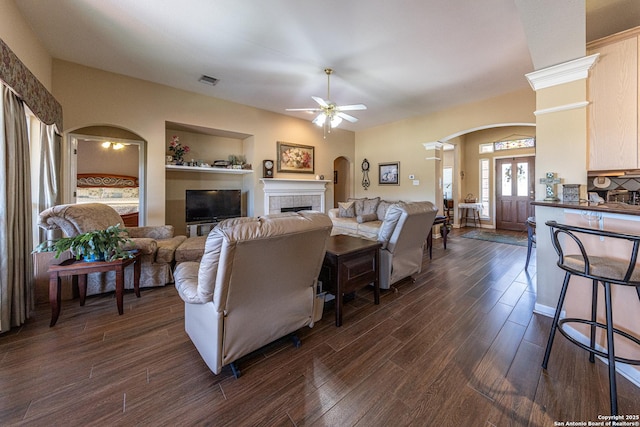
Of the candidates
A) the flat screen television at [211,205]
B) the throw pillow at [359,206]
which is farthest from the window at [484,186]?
the flat screen television at [211,205]

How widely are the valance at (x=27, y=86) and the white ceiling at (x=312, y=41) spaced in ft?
2.42

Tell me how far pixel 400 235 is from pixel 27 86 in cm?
414

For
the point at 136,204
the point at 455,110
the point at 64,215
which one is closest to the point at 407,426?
the point at 64,215

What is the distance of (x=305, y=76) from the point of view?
3.96m

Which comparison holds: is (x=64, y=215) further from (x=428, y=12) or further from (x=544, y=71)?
(x=544, y=71)

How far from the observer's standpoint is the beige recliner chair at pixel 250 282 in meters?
1.38

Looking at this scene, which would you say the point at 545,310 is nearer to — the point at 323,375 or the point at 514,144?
the point at 323,375

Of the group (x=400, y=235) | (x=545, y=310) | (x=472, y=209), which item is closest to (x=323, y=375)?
(x=400, y=235)

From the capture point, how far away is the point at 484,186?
305 inches

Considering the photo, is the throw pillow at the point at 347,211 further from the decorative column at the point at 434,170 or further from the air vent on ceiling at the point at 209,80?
the air vent on ceiling at the point at 209,80

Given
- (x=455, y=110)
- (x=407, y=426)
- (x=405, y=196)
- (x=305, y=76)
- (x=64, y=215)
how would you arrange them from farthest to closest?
(x=405, y=196)
(x=455, y=110)
(x=305, y=76)
(x=64, y=215)
(x=407, y=426)

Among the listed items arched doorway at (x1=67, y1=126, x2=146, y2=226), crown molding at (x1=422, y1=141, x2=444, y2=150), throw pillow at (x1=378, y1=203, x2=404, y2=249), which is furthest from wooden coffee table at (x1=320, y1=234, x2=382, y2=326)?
crown molding at (x1=422, y1=141, x2=444, y2=150)

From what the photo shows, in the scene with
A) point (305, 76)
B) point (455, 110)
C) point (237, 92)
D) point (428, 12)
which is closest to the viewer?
point (428, 12)

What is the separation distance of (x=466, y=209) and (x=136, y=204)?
9.04 m
